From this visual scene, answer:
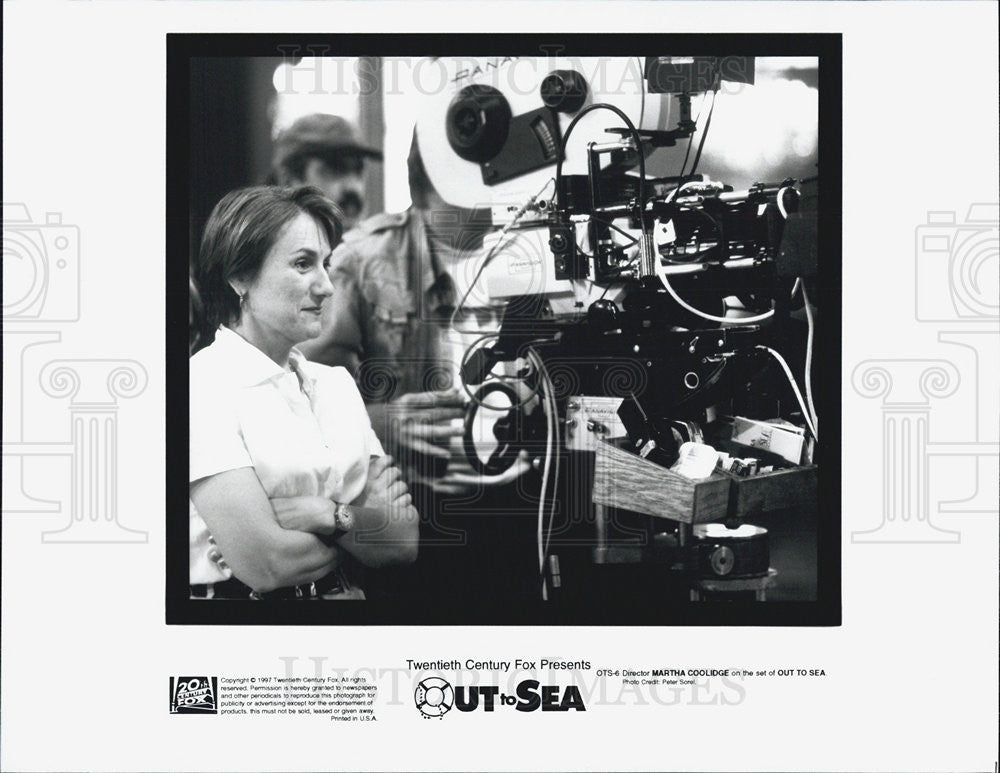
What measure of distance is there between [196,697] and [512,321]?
1.17 m

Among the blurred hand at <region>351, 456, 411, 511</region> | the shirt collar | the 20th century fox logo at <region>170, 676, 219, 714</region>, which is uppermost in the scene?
the shirt collar

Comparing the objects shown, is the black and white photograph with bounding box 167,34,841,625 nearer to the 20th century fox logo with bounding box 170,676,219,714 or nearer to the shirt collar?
the shirt collar

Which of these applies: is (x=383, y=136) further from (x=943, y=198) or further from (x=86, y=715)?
(x=86, y=715)

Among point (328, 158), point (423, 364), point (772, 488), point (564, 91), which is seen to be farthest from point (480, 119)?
point (772, 488)

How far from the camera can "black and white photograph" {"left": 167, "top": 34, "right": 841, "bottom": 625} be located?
6.17 feet

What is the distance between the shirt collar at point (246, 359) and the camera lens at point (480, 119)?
63cm

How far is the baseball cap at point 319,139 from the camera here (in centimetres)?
188

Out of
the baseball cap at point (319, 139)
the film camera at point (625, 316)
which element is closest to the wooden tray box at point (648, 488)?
the film camera at point (625, 316)

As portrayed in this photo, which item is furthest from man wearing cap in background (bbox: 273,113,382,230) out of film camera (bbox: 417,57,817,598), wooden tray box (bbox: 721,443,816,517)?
wooden tray box (bbox: 721,443,816,517)

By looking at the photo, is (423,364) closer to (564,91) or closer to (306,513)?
(306,513)

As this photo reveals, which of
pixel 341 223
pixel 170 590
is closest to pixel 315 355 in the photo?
pixel 341 223

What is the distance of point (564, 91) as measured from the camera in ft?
6.19

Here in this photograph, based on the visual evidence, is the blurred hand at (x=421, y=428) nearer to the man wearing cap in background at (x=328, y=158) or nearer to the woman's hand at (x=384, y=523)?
the woman's hand at (x=384, y=523)

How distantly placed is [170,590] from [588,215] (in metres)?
1.33
